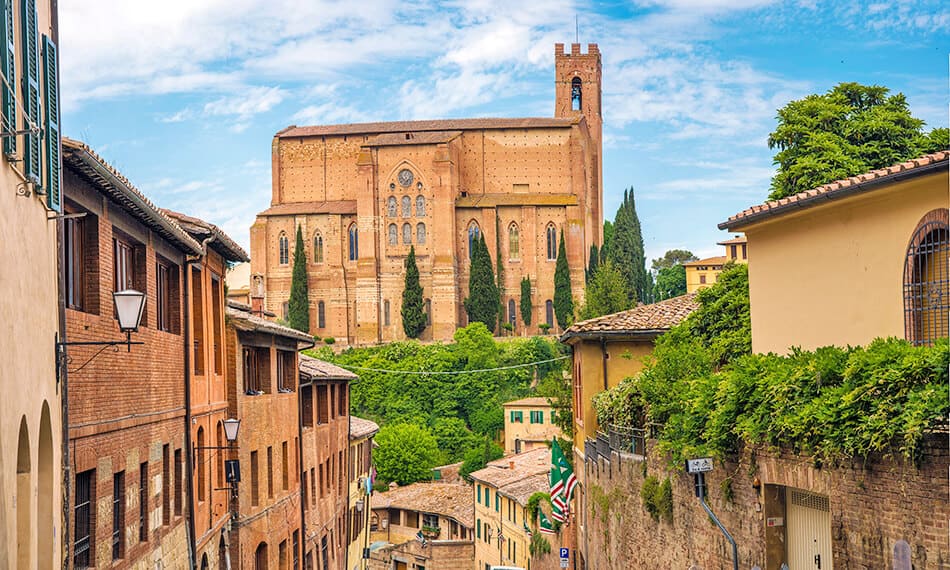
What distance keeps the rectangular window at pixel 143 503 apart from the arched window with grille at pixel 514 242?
89.0 metres

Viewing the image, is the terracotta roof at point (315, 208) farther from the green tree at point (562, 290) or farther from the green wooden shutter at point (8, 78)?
the green wooden shutter at point (8, 78)

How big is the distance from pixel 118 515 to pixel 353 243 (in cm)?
9350

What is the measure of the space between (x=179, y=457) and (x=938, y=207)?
36.0 feet

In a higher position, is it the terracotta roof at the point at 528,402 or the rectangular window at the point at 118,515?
the rectangular window at the point at 118,515

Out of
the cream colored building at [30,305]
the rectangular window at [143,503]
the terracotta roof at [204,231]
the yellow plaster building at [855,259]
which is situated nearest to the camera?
the cream colored building at [30,305]

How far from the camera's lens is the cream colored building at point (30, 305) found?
9438mm

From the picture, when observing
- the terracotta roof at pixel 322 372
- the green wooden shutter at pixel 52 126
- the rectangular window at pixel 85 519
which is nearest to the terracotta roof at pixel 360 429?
the terracotta roof at pixel 322 372

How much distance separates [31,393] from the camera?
10.4m

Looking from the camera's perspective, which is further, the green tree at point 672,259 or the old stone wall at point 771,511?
the green tree at point 672,259

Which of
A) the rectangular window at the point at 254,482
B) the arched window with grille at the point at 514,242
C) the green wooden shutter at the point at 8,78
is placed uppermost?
the arched window with grille at the point at 514,242

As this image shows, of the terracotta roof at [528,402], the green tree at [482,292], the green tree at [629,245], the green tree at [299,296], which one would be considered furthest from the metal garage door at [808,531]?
the green tree at [299,296]

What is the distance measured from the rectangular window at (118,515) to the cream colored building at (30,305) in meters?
2.67

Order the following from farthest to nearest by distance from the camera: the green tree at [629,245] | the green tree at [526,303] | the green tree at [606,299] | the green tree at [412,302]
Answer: the green tree at [526,303], the green tree at [412,302], the green tree at [629,245], the green tree at [606,299]

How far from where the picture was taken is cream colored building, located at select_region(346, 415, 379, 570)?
42250 mm
